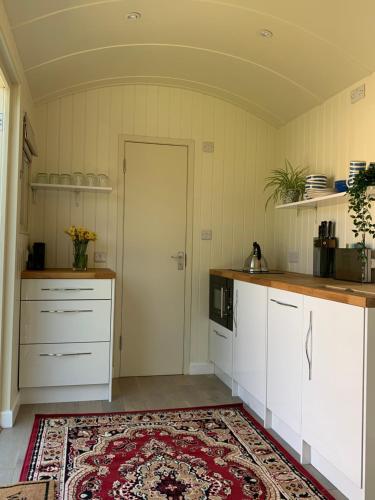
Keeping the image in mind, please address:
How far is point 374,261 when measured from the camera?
2.75m

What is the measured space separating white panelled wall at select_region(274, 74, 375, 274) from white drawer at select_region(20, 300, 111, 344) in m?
1.73

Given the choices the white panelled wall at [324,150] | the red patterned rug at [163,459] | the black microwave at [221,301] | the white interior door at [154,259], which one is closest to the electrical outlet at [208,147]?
the white interior door at [154,259]

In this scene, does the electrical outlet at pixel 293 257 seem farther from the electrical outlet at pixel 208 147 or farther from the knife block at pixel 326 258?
the electrical outlet at pixel 208 147

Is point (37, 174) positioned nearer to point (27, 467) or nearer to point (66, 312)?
point (66, 312)

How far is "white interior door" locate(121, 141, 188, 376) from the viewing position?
402 cm

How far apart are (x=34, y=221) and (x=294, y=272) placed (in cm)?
230

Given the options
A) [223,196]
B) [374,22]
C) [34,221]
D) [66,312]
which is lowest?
[66,312]

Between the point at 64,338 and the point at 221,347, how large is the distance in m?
1.33

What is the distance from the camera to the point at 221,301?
3.77 metres

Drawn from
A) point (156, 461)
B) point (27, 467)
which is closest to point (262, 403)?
point (156, 461)

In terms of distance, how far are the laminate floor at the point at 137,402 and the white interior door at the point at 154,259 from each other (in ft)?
0.70

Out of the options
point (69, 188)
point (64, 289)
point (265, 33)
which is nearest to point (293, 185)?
point (265, 33)

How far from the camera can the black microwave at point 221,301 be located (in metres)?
3.59

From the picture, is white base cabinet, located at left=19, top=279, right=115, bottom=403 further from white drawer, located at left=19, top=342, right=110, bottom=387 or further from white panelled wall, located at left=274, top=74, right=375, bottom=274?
white panelled wall, located at left=274, top=74, right=375, bottom=274
